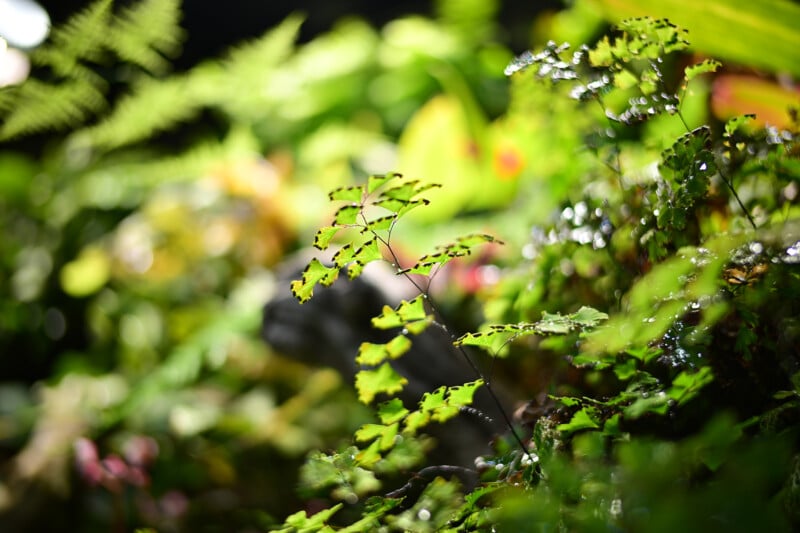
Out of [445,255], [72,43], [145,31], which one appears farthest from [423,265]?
[145,31]

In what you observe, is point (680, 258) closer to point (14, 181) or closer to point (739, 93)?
point (739, 93)

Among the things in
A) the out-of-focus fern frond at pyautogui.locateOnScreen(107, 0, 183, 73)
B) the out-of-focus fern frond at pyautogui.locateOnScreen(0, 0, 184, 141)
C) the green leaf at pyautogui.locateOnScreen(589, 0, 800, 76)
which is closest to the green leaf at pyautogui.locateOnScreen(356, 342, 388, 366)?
the out-of-focus fern frond at pyautogui.locateOnScreen(0, 0, 184, 141)

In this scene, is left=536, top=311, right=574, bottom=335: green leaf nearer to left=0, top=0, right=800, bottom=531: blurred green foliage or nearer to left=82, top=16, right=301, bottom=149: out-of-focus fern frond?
left=0, top=0, right=800, bottom=531: blurred green foliage

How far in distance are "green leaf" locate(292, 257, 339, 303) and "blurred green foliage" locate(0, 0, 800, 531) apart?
11 cm

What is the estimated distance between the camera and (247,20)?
11.0 ft

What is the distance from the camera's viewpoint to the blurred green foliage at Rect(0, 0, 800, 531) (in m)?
0.46

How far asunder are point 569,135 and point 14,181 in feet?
6.22

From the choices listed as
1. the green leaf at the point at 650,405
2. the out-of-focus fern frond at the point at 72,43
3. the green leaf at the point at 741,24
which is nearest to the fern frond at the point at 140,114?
the out-of-focus fern frond at the point at 72,43

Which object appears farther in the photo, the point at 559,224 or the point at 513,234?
the point at 513,234

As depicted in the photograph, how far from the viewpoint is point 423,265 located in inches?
18.6

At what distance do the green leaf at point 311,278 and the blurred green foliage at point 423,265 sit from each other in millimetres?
114

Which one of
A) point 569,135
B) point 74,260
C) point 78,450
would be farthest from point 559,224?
point 74,260

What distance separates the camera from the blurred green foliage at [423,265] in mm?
460

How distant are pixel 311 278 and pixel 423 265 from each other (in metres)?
0.08
